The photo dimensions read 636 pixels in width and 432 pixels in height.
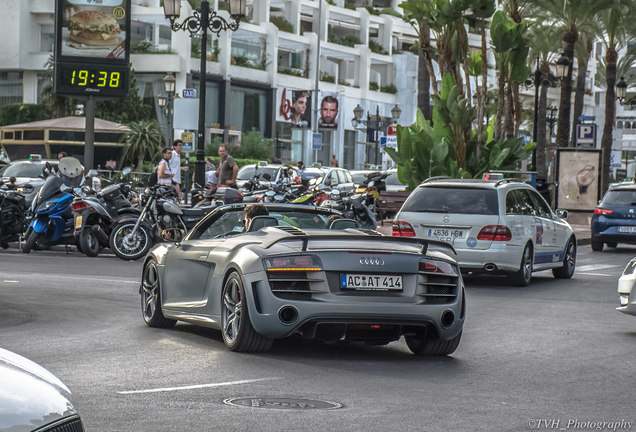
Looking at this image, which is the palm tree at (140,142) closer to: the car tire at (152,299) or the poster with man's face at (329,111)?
the poster with man's face at (329,111)

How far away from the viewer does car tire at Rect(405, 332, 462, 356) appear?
10312 millimetres

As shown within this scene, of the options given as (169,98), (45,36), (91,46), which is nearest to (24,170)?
(91,46)

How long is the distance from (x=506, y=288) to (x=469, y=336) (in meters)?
6.53

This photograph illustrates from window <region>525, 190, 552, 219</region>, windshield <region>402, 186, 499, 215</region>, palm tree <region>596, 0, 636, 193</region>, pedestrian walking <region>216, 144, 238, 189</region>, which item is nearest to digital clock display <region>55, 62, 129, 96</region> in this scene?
pedestrian walking <region>216, 144, 238, 189</region>

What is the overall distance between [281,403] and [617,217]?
22.4 m

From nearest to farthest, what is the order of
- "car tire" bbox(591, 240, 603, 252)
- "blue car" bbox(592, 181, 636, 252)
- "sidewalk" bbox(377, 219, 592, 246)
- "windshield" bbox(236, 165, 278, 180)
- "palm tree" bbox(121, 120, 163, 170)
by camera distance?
"blue car" bbox(592, 181, 636, 252), "car tire" bbox(591, 240, 603, 252), "sidewalk" bbox(377, 219, 592, 246), "windshield" bbox(236, 165, 278, 180), "palm tree" bbox(121, 120, 163, 170)

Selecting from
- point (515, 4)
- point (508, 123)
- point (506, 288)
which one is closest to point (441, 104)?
point (508, 123)

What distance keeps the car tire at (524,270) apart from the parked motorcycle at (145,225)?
18.7 ft

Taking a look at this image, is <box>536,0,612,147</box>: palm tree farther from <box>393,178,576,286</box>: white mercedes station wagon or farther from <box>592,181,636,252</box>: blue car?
<box>393,178,576,286</box>: white mercedes station wagon

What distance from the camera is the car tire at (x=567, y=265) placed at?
20656 millimetres

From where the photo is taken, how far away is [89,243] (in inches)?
872

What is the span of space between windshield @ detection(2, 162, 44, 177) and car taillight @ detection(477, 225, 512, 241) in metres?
19.7

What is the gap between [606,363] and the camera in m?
10.1

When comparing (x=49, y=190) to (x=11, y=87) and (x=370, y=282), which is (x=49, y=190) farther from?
(x=11, y=87)
